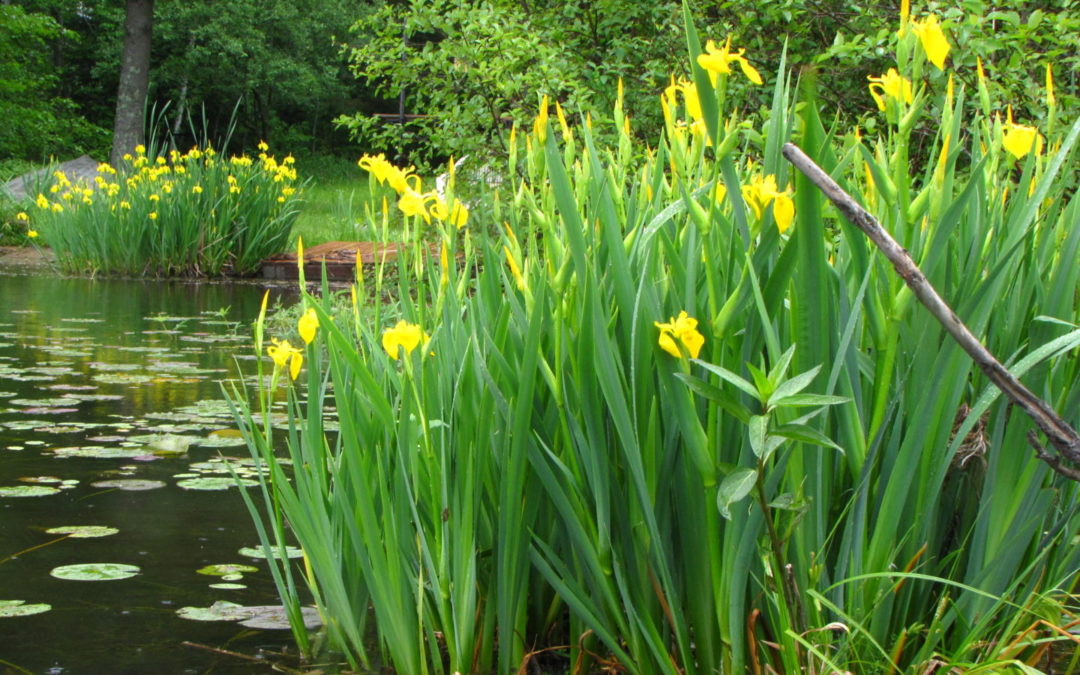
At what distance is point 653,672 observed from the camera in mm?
1684

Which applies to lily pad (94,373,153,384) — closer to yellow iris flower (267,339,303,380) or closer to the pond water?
the pond water

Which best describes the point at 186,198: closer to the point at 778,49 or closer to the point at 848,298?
the point at 778,49

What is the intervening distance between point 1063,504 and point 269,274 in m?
10.9

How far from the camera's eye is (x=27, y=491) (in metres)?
3.21

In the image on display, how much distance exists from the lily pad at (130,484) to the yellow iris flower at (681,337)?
233 centimetres

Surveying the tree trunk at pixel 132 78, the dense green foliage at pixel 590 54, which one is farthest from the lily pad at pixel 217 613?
the tree trunk at pixel 132 78

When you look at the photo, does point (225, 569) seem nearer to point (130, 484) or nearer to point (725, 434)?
point (130, 484)

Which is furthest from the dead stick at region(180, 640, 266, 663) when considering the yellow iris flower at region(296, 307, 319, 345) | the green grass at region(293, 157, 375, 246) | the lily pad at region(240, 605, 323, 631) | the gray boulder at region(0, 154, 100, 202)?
the gray boulder at region(0, 154, 100, 202)

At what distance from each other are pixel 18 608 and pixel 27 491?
1.00 m

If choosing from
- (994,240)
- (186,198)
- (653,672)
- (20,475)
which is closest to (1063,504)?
(994,240)

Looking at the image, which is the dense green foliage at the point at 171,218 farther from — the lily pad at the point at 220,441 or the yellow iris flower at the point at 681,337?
the yellow iris flower at the point at 681,337

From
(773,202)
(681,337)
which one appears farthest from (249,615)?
(773,202)

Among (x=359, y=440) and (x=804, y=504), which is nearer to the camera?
(x=804, y=504)

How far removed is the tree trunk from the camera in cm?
1759
